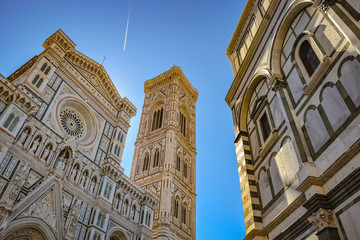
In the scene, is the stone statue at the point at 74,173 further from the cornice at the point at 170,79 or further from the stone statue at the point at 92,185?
the cornice at the point at 170,79

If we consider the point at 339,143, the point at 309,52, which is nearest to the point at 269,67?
the point at 309,52

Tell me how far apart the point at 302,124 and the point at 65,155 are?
45.0 feet

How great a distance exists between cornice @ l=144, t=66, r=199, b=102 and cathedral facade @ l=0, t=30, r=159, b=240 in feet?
59.5

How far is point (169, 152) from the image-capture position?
3014cm

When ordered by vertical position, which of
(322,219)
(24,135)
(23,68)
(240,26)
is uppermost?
(23,68)

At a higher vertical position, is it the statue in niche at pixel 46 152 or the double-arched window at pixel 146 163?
the double-arched window at pixel 146 163

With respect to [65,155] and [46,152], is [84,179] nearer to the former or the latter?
[65,155]

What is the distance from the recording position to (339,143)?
18.9 ft

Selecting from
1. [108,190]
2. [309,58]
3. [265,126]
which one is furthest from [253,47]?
[108,190]

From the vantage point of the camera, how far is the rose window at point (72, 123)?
58.9ft

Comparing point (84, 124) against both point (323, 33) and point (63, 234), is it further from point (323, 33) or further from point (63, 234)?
point (323, 33)

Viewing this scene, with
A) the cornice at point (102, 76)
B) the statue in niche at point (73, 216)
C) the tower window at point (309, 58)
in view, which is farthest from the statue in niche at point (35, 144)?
the tower window at point (309, 58)

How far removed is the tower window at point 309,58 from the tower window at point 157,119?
28172 millimetres

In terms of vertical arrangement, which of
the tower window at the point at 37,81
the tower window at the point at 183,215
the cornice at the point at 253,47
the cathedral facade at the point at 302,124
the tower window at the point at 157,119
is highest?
the tower window at the point at 157,119
